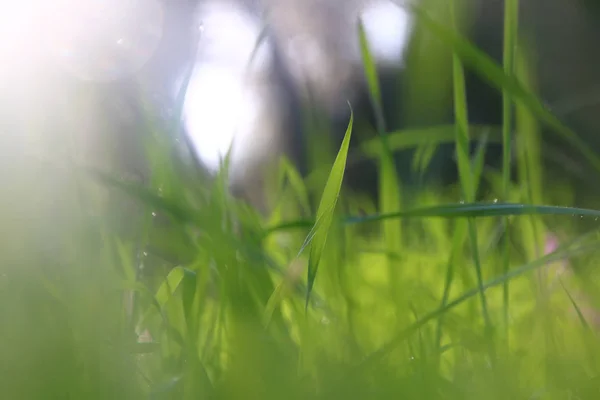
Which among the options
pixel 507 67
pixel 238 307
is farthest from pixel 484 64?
pixel 238 307

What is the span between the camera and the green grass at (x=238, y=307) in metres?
0.24

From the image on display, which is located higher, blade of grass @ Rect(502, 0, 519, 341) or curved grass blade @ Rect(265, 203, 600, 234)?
blade of grass @ Rect(502, 0, 519, 341)

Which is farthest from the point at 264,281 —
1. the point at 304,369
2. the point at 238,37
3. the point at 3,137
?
the point at 238,37

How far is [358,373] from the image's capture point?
25 centimetres

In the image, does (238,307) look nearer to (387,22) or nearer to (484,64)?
(484,64)

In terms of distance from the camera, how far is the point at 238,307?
255mm

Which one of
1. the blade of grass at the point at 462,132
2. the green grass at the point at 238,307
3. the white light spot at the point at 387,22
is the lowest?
the green grass at the point at 238,307

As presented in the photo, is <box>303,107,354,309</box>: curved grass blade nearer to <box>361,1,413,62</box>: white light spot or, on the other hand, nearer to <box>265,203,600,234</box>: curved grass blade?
<box>265,203,600,234</box>: curved grass blade

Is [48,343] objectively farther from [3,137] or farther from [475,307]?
[475,307]

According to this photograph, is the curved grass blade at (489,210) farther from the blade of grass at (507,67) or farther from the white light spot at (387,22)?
the white light spot at (387,22)

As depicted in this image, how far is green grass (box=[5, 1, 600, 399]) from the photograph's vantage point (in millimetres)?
237

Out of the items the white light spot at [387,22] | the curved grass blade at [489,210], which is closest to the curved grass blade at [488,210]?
the curved grass blade at [489,210]

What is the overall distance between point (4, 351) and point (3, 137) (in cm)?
14

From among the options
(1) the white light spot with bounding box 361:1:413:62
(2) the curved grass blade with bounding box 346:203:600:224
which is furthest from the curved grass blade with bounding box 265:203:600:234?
(1) the white light spot with bounding box 361:1:413:62
